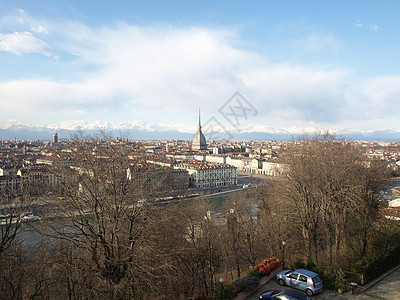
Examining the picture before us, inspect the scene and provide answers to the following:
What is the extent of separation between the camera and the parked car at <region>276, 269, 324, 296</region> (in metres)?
5.91

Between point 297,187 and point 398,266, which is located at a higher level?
point 297,187

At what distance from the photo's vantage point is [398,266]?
7324 millimetres

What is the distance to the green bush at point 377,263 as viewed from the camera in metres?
6.39

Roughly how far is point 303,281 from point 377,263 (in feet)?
6.39

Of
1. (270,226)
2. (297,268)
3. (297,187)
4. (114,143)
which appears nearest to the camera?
(114,143)

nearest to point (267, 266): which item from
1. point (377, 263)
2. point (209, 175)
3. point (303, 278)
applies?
point (303, 278)

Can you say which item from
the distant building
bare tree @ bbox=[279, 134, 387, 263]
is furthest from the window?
the distant building

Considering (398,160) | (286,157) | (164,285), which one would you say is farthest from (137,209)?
(398,160)

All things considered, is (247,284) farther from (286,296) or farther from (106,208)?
(106,208)

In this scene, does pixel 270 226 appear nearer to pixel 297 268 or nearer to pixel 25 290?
pixel 297 268

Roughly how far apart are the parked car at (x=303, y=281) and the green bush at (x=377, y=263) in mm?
1005

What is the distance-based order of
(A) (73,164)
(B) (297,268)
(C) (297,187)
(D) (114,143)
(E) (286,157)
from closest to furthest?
(A) (73,164), (D) (114,143), (B) (297,268), (C) (297,187), (E) (286,157)

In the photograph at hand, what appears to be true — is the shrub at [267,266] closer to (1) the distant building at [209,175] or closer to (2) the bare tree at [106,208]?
(2) the bare tree at [106,208]

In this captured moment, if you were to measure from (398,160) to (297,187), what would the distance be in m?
50.9
